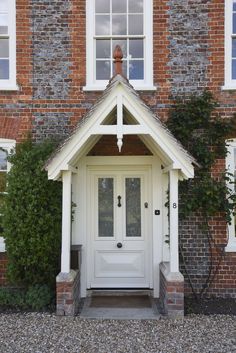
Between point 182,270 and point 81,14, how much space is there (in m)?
5.48

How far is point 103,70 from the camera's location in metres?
8.62

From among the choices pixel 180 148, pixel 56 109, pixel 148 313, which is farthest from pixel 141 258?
pixel 56 109

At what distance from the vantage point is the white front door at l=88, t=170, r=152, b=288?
8.45 meters

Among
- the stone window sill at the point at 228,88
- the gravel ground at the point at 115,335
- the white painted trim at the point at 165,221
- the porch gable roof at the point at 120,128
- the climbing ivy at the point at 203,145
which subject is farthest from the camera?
the stone window sill at the point at 228,88

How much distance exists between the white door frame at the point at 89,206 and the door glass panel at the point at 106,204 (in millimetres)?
267

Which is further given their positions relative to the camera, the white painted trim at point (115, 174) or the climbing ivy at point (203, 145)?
the white painted trim at point (115, 174)

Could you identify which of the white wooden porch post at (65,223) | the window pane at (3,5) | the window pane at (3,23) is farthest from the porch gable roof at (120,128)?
the window pane at (3,5)

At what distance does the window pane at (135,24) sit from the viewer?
8523mm

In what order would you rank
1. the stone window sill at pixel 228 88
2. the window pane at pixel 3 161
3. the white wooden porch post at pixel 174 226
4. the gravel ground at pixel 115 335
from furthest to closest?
the window pane at pixel 3 161, the stone window sill at pixel 228 88, the white wooden porch post at pixel 174 226, the gravel ground at pixel 115 335

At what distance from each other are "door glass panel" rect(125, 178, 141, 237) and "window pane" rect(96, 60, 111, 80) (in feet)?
7.11

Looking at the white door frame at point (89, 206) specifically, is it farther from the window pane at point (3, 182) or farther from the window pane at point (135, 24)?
the window pane at point (135, 24)

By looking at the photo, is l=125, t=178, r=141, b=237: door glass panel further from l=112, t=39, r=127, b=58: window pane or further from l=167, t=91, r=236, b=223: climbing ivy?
→ l=112, t=39, r=127, b=58: window pane

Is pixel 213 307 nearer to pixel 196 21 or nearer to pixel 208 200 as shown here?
pixel 208 200

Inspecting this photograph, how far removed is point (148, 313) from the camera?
712 cm
